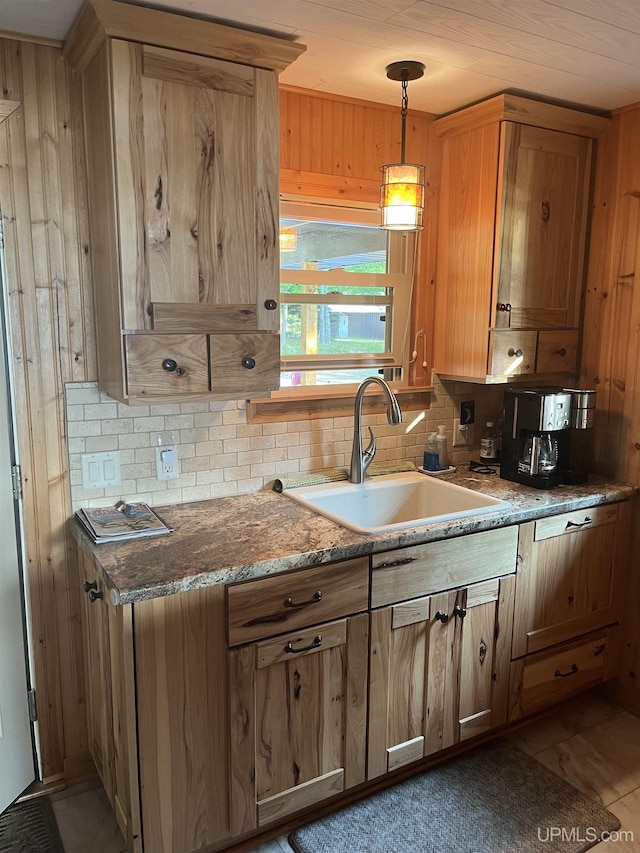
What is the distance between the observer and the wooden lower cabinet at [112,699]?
169cm

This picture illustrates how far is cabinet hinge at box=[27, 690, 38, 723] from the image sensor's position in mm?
2158

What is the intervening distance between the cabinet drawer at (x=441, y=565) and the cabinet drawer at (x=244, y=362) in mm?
647

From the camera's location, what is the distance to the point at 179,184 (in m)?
1.84

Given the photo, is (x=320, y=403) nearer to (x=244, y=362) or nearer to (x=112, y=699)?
(x=244, y=362)

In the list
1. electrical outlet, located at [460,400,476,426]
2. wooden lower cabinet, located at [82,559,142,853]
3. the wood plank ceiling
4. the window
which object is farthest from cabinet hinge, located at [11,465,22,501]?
electrical outlet, located at [460,400,476,426]

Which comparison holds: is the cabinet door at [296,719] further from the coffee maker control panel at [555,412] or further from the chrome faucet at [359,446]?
the coffee maker control panel at [555,412]

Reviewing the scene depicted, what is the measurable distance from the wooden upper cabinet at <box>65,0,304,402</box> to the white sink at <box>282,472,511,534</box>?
61 cm

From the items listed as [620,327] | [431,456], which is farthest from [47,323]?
[620,327]

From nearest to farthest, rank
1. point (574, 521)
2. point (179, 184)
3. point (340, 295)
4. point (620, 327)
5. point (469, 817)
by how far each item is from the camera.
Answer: point (179, 184)
point (469, 817)
point (574, 521)
point (340, 295)
point (620, 327)

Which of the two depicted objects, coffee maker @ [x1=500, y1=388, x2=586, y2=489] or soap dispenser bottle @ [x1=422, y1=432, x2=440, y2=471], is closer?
coffee maker @ [x1=500, y1=388, x2=586, y2=489]

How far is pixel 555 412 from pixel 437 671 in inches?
42.7

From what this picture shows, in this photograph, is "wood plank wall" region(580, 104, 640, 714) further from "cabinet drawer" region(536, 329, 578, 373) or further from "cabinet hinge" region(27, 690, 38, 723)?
"cabinet hinge" region(27, 690, 38, 723)

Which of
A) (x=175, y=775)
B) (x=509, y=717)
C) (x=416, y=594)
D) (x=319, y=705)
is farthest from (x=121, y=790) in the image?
(x=509, y=717)

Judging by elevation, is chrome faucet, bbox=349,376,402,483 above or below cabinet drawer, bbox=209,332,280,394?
below
